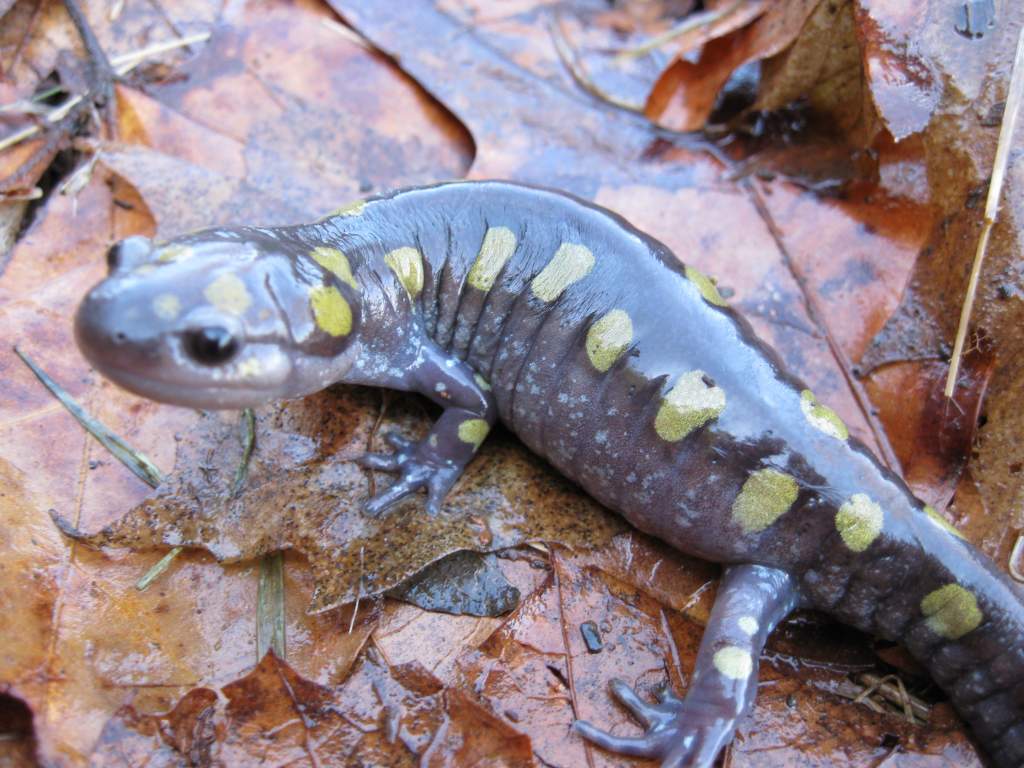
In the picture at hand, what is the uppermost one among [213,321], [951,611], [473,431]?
[213,321]

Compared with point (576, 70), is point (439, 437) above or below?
below

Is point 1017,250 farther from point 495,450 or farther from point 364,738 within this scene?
point 364,738

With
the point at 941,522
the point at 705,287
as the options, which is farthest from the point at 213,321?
the point at 941,522

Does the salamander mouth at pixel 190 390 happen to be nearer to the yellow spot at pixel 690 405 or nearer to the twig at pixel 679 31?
the yellow spot at pixel 690 405

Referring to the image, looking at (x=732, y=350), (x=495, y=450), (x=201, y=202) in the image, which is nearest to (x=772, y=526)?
(x=732, y=350)

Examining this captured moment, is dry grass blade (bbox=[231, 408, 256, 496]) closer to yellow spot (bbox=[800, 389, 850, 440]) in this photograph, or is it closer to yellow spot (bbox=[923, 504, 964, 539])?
yellow spot (bbox=[800, 389, 850, 440])

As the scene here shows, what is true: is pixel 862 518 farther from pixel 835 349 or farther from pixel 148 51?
pixel 148 51

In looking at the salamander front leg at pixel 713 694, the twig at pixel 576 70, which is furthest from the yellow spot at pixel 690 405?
the twig at pixel 576 70
